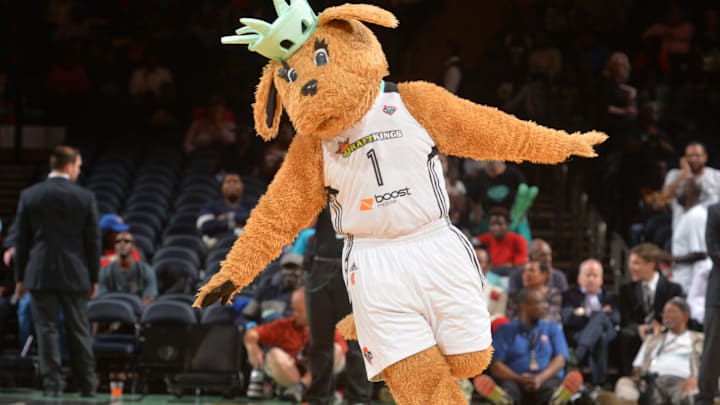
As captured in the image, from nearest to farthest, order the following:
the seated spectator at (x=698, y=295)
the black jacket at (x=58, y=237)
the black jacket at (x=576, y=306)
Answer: the black jacket at (x=58, y=237) → the seated spectator at (x=698, y=295) → the black jacket at (x=576, y=306)

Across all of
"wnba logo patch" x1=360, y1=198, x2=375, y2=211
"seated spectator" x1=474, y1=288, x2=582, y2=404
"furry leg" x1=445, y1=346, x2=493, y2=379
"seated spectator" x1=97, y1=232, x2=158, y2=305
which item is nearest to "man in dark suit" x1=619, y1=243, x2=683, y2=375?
"seated spectator" x1=474, y1=288, x2=582, y2=404

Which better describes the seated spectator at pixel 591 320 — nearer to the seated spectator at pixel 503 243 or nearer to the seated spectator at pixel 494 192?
the seated spectator at pixel 503 243

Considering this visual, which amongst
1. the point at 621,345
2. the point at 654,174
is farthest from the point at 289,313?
the point at 654,174

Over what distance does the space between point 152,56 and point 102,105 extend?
2.85 ft

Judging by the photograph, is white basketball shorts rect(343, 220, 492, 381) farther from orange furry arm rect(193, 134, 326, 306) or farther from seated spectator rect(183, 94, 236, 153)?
seated spectator rect(183, 94, 236, 153)

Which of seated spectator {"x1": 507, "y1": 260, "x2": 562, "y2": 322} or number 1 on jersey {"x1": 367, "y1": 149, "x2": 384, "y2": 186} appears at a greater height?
number 1 on jersey {"x1": 367, "y1": 149, "x2": 384, "y2": 186}

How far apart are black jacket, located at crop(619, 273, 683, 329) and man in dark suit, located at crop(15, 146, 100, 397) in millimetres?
4044

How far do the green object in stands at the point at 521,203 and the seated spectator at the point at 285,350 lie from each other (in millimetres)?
2664

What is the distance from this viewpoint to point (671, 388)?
823 cm

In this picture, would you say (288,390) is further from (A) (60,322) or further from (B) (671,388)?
(B) (671,388)

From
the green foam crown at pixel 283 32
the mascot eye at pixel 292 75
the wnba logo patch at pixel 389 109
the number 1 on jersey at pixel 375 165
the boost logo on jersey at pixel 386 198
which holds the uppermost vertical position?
the green foam crown at pixel 283 32

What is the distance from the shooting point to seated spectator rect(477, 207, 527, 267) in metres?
9.95

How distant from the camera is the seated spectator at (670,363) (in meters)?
8.20

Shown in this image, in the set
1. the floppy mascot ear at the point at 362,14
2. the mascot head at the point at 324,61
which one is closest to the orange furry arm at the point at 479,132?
the mascot head at the point at 324,61
